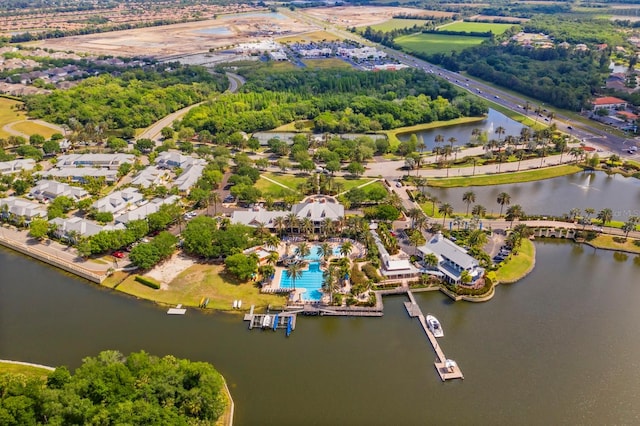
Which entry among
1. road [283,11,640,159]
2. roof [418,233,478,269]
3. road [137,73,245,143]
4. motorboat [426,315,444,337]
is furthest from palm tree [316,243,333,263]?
road [283,11,640,159]

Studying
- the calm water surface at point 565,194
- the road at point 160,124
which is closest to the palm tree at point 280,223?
the calm water surface at point 565,194

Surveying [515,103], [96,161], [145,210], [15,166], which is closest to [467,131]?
[515,103]

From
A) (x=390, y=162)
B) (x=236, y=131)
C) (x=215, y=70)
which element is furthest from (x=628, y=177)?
(x=215, y=70)

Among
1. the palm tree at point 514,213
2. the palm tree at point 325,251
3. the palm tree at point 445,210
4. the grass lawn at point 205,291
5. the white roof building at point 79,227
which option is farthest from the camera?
the palm tree at point 445,210

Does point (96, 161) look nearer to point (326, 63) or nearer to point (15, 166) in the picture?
point (15, 166)

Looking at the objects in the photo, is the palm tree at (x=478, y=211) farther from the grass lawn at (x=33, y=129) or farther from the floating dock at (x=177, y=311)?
the grass lawn at (x=33, y=129)

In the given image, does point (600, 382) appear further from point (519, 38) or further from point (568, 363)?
point (519, 38)
